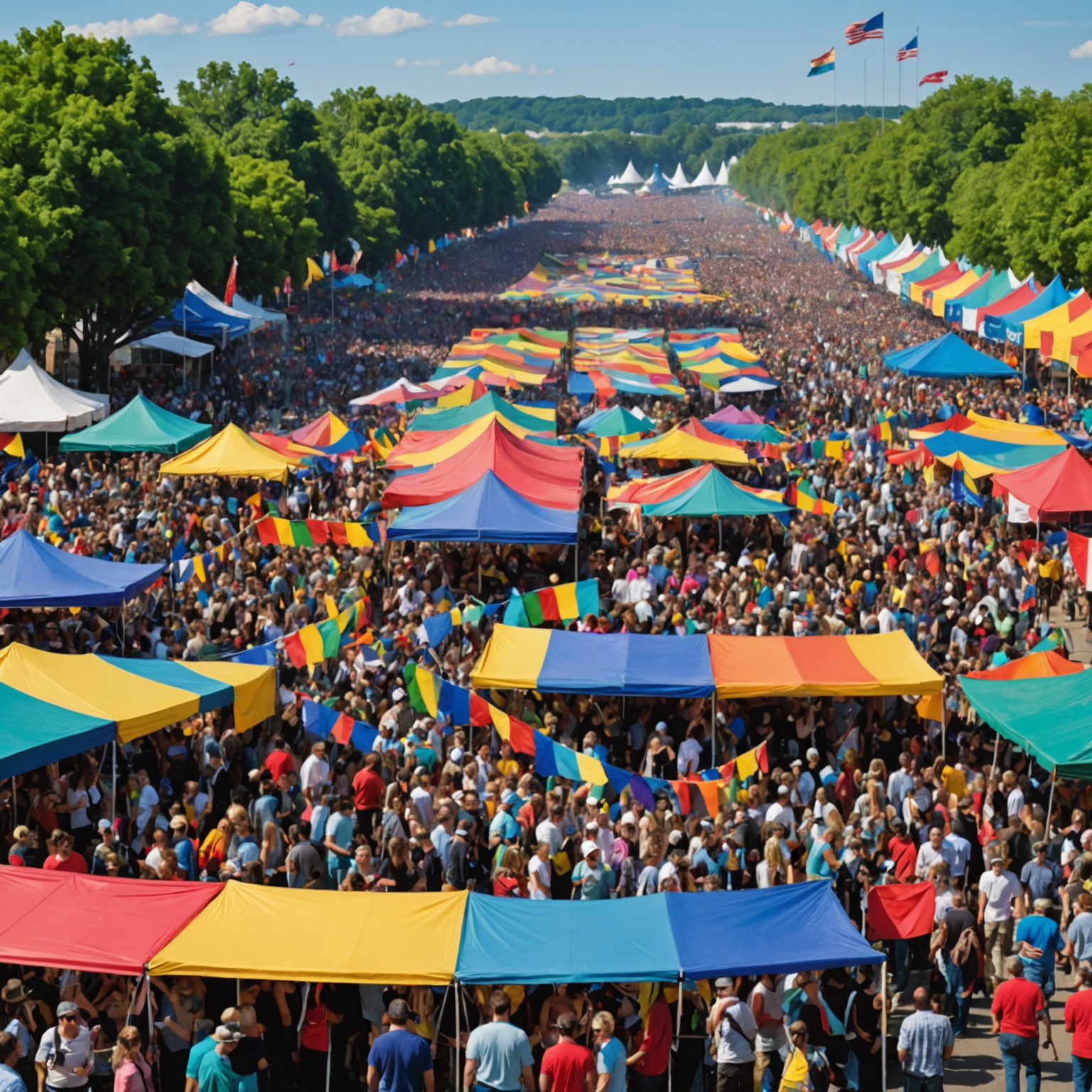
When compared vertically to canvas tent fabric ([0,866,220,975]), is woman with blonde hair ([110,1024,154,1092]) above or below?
below

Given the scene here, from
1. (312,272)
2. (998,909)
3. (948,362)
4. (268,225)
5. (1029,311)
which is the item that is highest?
(268,225)

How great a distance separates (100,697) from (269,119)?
5601 cm

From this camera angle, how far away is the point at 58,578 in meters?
15.5

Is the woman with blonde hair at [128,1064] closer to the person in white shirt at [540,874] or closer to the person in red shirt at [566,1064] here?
the person in red shirt at [566,1064]

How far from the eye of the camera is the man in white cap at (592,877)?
9961mm

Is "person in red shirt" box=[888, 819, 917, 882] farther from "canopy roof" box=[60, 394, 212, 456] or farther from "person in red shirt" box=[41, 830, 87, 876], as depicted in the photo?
"canopy roof" box=[60, 394, 212, 456]

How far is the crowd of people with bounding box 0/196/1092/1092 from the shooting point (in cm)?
819

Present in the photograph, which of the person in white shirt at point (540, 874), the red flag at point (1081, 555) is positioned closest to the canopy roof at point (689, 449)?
the red flag at point (1081, 555)

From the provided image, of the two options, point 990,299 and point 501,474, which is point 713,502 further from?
point 990,299

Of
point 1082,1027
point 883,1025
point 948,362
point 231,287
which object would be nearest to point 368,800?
point 883,1025

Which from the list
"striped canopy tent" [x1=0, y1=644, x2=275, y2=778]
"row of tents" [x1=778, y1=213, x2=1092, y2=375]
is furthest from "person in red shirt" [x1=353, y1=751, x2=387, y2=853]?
"row of tents" [x1=778, y1=213, x2=1092, y2=375]

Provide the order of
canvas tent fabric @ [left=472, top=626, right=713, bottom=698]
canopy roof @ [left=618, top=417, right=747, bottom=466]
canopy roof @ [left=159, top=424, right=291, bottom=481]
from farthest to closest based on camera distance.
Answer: canopy roof @ [left=618, top=417, right=747, bottom=466], canopy roof @ [left=159, top=424, right=291, bottom=481], canvas tent fabric @ [left=472, top=626, right=713, bottom=698]

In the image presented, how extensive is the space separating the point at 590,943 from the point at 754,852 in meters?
2.72

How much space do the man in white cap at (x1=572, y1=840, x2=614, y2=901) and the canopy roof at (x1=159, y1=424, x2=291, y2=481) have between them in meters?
12.7
